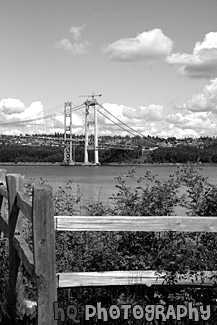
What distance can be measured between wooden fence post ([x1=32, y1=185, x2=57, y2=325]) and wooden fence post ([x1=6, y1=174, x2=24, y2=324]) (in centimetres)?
106

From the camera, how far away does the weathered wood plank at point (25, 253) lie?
374 centimetres

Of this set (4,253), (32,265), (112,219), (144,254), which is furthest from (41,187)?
(4,253)

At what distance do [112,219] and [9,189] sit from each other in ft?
3.23

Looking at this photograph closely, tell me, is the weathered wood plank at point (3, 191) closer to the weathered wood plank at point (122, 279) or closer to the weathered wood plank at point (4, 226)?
the weathered wood plank at point (4, 226)

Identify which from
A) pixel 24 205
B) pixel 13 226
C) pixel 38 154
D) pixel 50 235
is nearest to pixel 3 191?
pixel 13 226

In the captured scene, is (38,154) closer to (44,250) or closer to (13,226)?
(13,226)

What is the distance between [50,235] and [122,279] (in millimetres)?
1137

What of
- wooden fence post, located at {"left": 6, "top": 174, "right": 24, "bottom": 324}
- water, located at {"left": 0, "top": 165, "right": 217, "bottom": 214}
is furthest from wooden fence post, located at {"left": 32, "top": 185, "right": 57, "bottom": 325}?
water, located at {"left": 0, "top": 165, "right": 217, "bottom": 214}

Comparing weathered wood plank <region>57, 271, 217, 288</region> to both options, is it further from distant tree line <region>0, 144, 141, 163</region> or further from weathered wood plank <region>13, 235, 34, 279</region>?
distant tree line <region>0, 144, 141, 163</region>

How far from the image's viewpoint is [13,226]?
4723mm

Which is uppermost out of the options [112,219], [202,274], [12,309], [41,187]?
[41,187]

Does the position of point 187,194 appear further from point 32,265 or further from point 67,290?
point 32,265

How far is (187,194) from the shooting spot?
581 centimetres

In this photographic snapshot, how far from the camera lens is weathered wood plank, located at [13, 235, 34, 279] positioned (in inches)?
147
